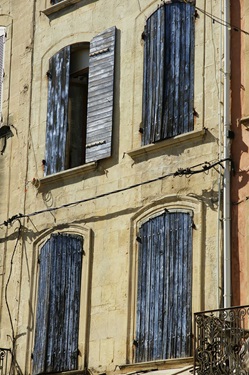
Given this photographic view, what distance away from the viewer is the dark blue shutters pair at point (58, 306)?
22312mm

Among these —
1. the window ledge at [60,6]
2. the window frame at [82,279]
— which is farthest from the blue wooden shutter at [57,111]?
the window frame at [82,279]

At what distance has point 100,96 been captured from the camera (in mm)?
23234

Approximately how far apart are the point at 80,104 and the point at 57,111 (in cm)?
44

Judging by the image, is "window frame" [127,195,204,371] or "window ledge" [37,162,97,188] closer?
"window frame" [127,195,204,371]

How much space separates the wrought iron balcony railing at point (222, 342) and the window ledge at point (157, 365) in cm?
96

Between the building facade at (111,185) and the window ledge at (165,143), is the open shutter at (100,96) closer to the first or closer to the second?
the building facade at (111,185)

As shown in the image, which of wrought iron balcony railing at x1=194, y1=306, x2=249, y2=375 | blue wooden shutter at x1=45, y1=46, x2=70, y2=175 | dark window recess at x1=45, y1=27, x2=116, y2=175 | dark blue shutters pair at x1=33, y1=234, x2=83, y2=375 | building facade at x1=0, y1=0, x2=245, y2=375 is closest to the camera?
wrought iron balcony railing at x1=194, y1=306, x2=249, y2=375

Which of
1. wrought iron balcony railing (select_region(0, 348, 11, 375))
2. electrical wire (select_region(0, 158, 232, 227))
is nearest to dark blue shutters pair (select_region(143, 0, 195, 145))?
electrical wire (select_region(0, 158, 232, 227))

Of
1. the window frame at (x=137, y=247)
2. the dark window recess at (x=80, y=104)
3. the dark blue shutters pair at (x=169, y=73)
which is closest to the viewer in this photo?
the window frame at (x=137, y=247)

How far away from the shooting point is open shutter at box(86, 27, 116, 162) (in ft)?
75.1

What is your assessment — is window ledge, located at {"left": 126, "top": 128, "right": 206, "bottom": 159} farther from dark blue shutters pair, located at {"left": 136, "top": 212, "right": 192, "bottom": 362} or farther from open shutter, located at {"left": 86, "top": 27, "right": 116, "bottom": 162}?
dark blue shutters pair, located at {"left": 136, "top": 212, "right": 192, "bottom": 362}

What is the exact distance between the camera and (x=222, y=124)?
2103 cm

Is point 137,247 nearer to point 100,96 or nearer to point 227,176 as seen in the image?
point 227,176

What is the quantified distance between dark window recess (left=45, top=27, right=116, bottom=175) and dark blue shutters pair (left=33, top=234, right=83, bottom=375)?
1.49 m
